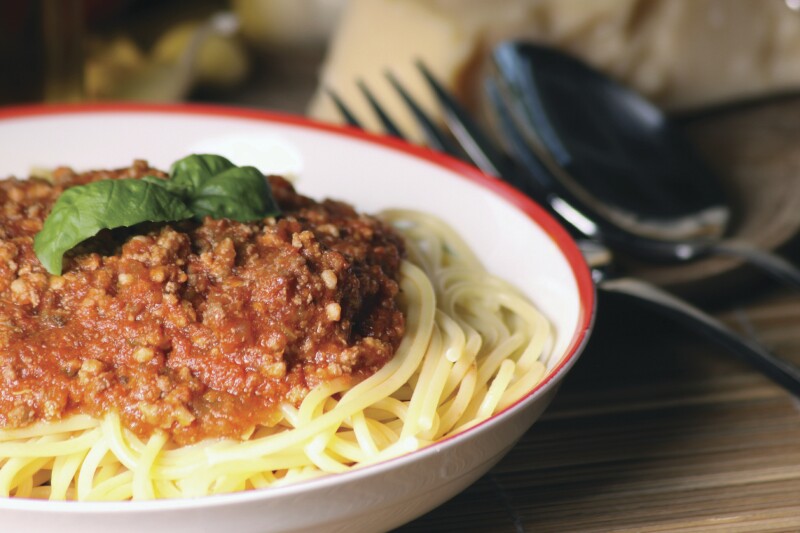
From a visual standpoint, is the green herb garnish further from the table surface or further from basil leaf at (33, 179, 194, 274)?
the table surface

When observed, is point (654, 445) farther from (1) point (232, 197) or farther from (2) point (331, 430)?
(1) point (232, 197)

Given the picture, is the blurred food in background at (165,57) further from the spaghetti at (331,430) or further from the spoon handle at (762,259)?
the spoon handle at (762,259)

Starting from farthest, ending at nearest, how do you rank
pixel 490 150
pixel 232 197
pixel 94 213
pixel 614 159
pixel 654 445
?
pixel 614 159
pixel 490 150
pixel 654 445
pixel 232 197
pixel 94 213

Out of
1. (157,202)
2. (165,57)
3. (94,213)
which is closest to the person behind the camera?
(94,213)

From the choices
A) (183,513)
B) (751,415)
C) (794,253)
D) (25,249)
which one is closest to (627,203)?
(794,253)

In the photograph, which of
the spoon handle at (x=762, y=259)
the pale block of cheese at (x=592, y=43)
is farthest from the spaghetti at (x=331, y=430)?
the pale block of cheese at (x=592, y=43)

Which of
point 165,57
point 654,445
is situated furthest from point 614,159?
point 165,57

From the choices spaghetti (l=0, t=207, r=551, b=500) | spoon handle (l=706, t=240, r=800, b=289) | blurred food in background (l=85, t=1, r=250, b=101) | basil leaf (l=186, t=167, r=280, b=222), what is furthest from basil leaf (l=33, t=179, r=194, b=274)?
blurred food in background (l=85, t=1, r=250, b=101)
